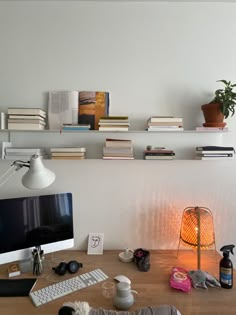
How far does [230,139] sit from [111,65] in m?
1.07

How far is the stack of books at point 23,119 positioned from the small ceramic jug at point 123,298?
1.10m

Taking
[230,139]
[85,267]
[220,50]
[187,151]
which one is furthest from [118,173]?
[220,50]

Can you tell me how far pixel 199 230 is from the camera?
4.66 feet

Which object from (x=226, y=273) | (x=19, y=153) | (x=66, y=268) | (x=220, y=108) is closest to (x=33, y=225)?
(x=66, y=268)

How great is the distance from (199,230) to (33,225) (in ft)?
3.47

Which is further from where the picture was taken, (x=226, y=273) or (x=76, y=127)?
(x=76, y=127)

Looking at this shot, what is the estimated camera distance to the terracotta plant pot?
1529 millimetres

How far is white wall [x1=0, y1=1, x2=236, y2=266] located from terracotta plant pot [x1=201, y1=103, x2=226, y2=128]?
0.13 meters

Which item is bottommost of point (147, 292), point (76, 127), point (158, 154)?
point (147, 292)

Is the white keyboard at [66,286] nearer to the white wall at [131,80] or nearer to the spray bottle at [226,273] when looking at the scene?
the white wall at [131,80]

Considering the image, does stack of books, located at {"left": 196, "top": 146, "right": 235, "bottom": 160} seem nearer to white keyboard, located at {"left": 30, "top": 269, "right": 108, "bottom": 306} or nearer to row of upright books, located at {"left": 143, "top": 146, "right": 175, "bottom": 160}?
row of upright books, located at {"left": 143, "top": 146, "right": 175, "bottom": 160}

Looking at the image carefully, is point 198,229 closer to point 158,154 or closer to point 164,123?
point 158,154

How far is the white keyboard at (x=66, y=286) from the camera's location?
1.14 metres

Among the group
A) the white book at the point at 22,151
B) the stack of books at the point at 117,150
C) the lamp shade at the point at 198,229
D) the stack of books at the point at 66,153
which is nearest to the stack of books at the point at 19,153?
the white book at the point at 22,151
